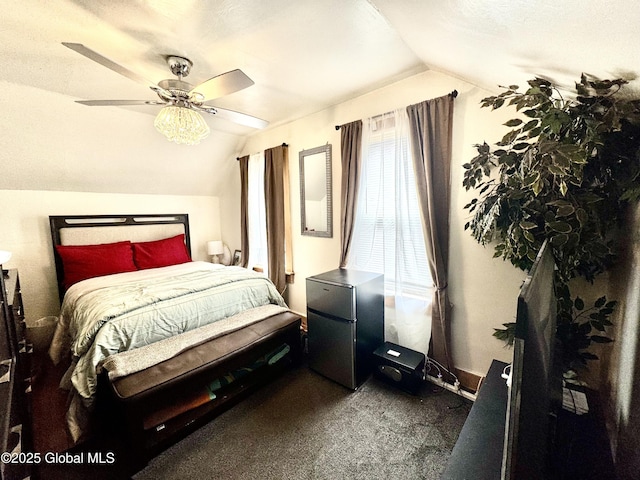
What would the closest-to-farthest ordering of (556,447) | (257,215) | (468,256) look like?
(556,447) → (468,256) → (257,215)

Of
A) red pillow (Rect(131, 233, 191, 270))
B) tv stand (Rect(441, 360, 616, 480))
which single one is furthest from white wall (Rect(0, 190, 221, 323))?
tv stand (Rect(441, 360, 616, 480))

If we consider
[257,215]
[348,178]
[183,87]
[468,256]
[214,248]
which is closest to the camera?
[183,87]

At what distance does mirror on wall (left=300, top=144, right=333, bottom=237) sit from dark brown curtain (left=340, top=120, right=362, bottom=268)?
0.23 m

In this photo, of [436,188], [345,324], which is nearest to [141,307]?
[345,324]

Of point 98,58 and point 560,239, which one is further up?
point 98,58

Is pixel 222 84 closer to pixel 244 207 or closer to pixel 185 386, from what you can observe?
pixel 185 386

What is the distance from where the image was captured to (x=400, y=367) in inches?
78.5

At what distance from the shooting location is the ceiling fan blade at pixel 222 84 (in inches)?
57.7

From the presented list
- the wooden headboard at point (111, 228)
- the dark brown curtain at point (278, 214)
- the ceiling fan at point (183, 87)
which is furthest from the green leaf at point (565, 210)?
the wooden headboard at point (111, 228)

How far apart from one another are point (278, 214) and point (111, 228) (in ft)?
7.01

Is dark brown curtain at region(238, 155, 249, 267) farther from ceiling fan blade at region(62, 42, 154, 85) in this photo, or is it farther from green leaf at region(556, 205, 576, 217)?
green leaf at region(556, 205, 576, 217)

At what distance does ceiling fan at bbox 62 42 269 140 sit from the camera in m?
1.44

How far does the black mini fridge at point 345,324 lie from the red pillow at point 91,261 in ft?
7.92

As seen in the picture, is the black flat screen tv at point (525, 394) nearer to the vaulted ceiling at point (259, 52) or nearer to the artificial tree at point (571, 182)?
the artificial tree at point (571, 182)
